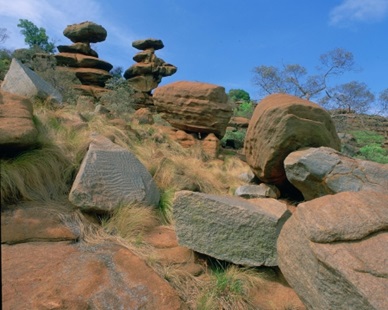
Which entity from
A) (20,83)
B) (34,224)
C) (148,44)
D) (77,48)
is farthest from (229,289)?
(77,48)

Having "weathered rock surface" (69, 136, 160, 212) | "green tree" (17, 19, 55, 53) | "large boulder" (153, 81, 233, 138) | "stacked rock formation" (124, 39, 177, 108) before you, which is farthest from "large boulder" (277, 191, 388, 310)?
"green tree" (17, 19, 55, 53)

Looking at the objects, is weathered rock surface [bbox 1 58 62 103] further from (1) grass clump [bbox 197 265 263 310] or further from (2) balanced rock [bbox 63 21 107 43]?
(2) balanced rock [bbox 63 21 107 43]

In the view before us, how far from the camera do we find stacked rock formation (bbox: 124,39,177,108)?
20062 millimetres

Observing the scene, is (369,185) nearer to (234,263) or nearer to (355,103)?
(234,263)

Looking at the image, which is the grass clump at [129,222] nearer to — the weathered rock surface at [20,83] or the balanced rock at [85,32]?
the weathered rock surface at [20,83]

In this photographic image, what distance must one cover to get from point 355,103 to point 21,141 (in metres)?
16.9

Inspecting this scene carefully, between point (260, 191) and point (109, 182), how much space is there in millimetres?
2272

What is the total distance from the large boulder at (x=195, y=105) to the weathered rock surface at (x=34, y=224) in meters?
5.56

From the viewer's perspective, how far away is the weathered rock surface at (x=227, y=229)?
2863 millimetres

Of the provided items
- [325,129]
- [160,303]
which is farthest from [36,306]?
[325,129]

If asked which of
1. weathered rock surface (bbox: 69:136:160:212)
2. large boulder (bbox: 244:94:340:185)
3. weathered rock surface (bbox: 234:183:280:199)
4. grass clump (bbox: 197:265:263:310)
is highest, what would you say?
large boulder (bbox: 244:94:340:185)

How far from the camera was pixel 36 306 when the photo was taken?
6.59 ft

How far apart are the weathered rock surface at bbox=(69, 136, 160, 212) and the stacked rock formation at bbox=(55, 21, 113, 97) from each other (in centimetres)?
1587

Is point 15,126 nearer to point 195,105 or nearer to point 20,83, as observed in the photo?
point 20,83
